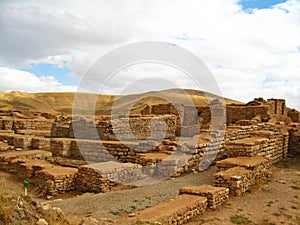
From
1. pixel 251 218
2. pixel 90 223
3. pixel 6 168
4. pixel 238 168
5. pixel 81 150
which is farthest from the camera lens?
pixel 81 150

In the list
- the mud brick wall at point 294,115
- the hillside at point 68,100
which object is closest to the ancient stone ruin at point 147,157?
the mud brick wall at point 294,115

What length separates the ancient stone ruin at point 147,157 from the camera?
8.34 m

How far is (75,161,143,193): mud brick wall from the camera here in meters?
9.92

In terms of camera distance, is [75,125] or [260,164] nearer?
[260,164]

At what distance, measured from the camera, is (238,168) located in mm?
9727

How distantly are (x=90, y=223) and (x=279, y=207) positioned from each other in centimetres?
466

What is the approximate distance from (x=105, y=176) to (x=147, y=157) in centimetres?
191

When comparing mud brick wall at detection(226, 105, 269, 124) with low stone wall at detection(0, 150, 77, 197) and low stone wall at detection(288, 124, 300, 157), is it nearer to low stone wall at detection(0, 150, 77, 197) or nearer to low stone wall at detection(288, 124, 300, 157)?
low stone wall at detection(288, 124, 300, 157)

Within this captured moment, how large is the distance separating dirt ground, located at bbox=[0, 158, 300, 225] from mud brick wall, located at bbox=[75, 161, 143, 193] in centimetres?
65

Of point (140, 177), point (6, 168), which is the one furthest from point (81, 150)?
point (140, 177)

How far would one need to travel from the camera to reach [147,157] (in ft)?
37.2

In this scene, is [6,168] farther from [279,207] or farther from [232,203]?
[279,207]

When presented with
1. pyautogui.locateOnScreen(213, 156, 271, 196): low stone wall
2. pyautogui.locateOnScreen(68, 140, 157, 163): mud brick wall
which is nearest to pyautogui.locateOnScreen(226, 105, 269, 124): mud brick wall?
pyautogui.locateOnScreen(213, 156, 271, 196): low stone wall

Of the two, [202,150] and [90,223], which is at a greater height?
[202,150]
